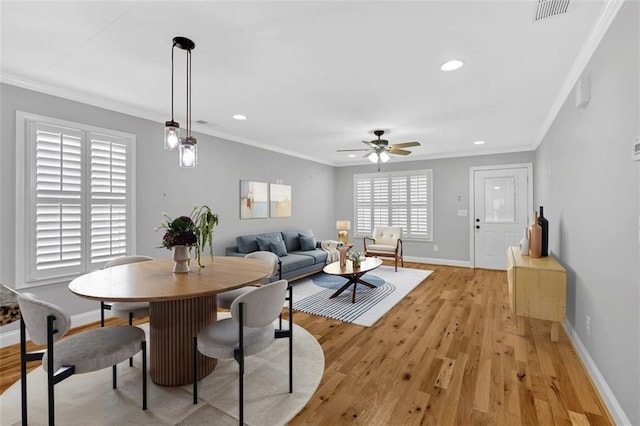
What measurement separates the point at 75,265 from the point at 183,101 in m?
2.11

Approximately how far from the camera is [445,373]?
232 cm

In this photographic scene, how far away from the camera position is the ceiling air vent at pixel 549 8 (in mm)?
1738

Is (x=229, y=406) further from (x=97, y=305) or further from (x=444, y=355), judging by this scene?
(x=97, y=305)

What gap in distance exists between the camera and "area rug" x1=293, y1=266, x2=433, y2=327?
142 inches

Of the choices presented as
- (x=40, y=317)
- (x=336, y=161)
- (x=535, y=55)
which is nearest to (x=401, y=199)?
(x=336, y=161)

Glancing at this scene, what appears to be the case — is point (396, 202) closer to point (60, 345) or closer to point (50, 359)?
point (60, 345)

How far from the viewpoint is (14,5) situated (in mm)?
1805

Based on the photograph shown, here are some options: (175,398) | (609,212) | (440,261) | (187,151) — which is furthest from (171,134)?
(440,261)

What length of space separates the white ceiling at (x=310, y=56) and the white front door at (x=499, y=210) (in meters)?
2.16

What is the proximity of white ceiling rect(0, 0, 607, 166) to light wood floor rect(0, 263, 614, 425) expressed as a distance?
249cm

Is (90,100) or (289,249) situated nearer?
(90,100)

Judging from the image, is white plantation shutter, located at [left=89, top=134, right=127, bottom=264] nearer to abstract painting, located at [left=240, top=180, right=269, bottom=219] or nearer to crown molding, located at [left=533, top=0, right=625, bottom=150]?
abstract painting, located at [left=240, top=180, right=269, bottom=219]

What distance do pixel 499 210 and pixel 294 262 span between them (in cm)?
438

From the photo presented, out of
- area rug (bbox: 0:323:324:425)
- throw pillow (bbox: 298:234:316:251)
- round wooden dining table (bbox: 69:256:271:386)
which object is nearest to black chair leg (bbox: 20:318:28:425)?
area rug (bbox: 0:323:324:425)
